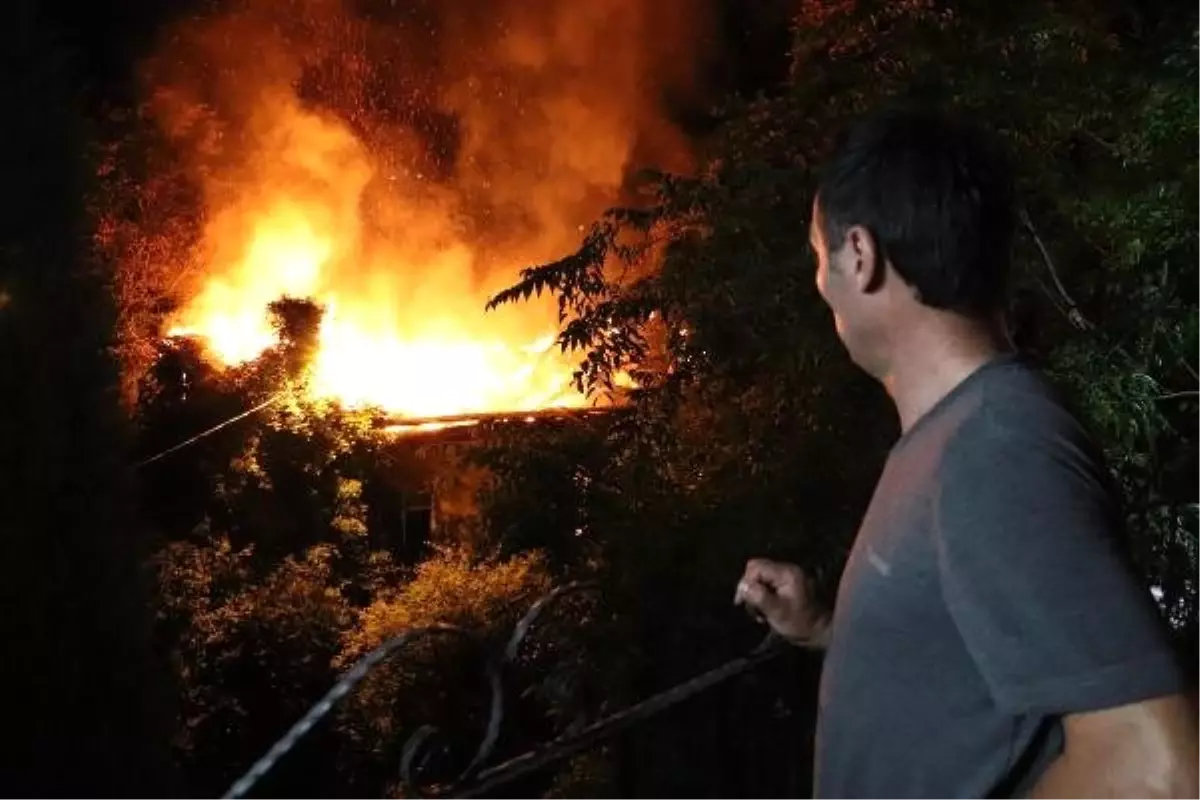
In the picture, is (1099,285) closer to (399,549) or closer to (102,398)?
(102,398)

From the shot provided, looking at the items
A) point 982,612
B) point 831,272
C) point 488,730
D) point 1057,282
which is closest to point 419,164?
point 1057,282

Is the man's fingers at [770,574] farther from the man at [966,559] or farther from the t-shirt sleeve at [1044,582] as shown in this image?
the t-shirt sleeve at [1044,582]

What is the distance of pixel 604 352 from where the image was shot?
598 cm

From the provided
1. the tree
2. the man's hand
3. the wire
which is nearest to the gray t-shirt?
the man's hand

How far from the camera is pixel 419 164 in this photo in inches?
873

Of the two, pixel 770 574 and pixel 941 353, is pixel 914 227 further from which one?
pixel 770 574

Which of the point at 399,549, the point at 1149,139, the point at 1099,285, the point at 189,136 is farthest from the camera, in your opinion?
Result: the point at 189,136

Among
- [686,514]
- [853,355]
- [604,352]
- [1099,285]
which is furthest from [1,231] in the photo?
[853,355]

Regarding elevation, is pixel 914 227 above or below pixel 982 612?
above

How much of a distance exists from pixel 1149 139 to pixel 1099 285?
815mm

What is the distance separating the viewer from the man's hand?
2035 mm

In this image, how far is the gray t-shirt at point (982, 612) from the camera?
133 centimetres

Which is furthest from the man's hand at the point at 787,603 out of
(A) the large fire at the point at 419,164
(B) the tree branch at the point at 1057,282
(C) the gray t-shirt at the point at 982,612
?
(A) the large fire at the point at 419,164

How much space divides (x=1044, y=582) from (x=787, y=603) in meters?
0.74
